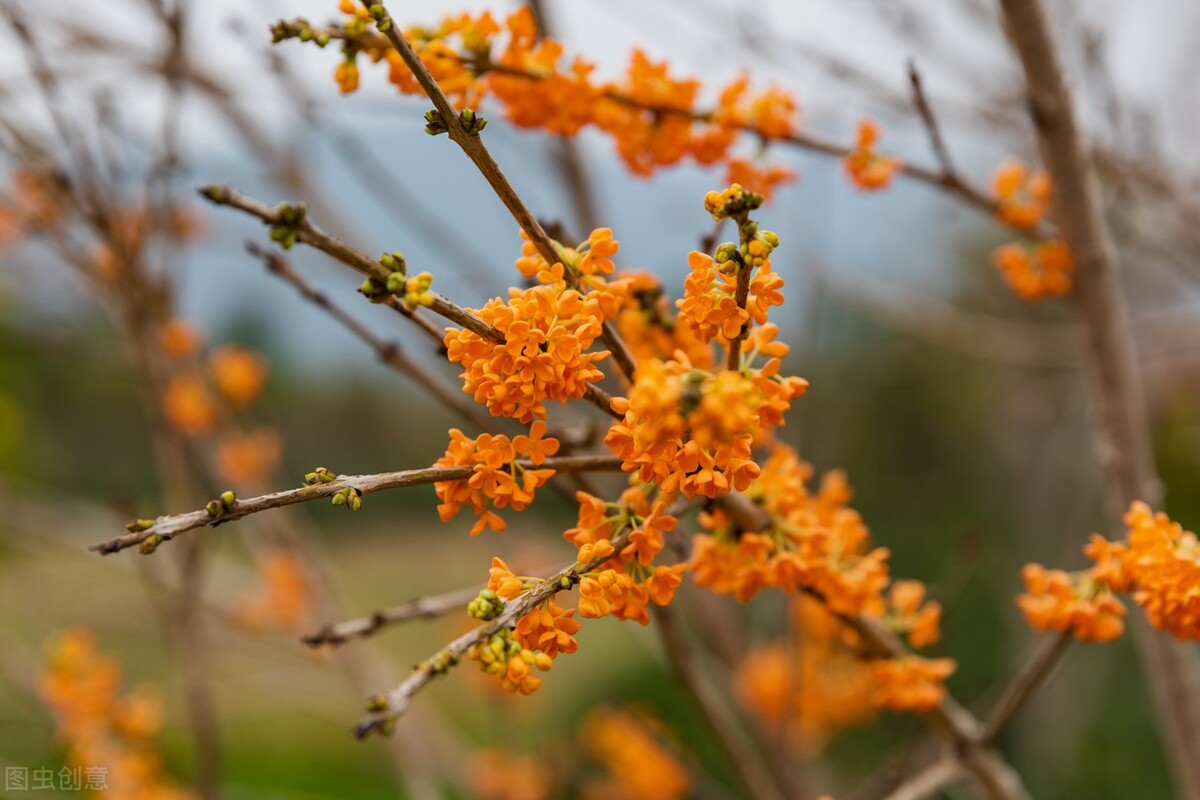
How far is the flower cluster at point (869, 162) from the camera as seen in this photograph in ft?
4.65

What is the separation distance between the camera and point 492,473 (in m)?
0.74

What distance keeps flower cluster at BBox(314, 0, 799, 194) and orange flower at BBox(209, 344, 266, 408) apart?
1.68 meters

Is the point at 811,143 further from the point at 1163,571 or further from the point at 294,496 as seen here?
the point at 294,496

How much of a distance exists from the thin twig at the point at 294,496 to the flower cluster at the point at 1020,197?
3.44 ft

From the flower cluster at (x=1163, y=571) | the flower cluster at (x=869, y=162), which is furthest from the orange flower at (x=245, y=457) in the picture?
the flower cluster at (x=1163, y=571)

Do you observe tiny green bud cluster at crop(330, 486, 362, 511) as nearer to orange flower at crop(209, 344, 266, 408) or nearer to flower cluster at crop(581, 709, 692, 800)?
orange flower at crop(209, 344, 266, 408)

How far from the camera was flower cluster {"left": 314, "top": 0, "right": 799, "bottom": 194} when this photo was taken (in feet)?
3.51

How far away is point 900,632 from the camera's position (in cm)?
112

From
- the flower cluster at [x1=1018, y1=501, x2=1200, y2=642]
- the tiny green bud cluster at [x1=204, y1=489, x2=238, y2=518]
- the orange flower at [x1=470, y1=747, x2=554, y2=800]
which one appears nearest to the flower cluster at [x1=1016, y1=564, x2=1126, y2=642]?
the flower cluster at [x1=1018, y1=501, x2=1200, y2=642]

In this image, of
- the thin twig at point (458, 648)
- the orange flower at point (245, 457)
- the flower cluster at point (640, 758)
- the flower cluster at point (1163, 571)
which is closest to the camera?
the thin twig at point (458, 648)

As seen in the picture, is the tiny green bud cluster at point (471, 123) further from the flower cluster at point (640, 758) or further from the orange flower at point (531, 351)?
the flower cluster at point (640, 758)

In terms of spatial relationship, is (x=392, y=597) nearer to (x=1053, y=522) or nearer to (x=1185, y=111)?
(x=1053, y=522)

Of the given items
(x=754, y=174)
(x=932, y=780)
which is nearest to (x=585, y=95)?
(x=754, y=174)

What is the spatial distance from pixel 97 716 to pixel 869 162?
6.71 feet
